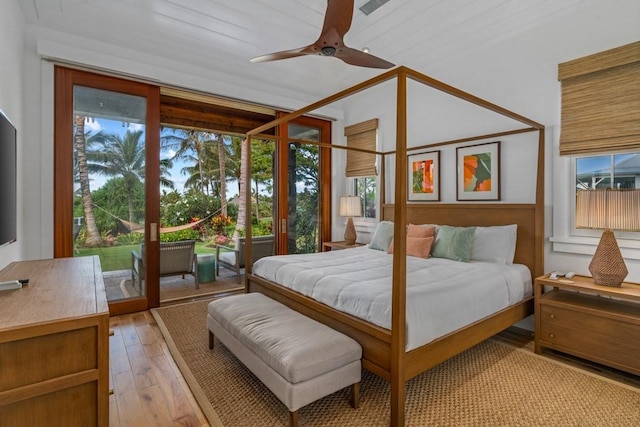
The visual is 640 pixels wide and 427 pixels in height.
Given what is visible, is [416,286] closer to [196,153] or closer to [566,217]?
[566,217]

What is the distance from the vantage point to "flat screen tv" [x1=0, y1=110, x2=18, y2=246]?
1806 mm

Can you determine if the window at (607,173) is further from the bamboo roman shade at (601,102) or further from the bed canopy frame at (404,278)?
the bed canopy frame at (404,278)

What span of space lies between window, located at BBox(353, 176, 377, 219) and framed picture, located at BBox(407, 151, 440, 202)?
74 cm

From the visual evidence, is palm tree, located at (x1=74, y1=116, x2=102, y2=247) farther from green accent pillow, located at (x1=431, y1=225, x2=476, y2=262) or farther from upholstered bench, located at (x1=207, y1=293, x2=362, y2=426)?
green accent pillow, located at (x1=431, y1=225, x2=476, y2=262)

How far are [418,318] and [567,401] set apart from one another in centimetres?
114

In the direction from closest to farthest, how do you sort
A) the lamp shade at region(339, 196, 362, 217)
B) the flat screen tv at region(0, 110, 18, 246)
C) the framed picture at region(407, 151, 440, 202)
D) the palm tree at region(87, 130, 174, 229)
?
the flat screen tv at region(0, 110, 18, 246), the palm tree at region(87, 130, 174, 229), the framed picture at region(407, 151, 440, 202), the lamp shade at region(339, 196, 362, 217)

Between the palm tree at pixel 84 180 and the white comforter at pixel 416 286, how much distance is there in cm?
189

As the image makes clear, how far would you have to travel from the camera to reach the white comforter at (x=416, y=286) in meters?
1.93

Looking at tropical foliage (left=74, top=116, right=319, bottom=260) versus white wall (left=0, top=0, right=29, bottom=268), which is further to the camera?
tropical foliage (left=74, top=116, right=319, bottom=260)

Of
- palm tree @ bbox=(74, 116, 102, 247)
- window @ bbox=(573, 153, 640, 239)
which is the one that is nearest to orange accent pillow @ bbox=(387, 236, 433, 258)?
window @ bbox=(573, 153, 640, 239)

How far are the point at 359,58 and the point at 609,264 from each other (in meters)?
2.47

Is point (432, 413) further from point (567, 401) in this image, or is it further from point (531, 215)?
point (531, 215)

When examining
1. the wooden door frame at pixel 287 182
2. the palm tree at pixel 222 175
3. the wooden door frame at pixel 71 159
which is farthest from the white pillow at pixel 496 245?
the palm tree at pixel 222 175

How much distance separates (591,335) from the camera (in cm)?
236
